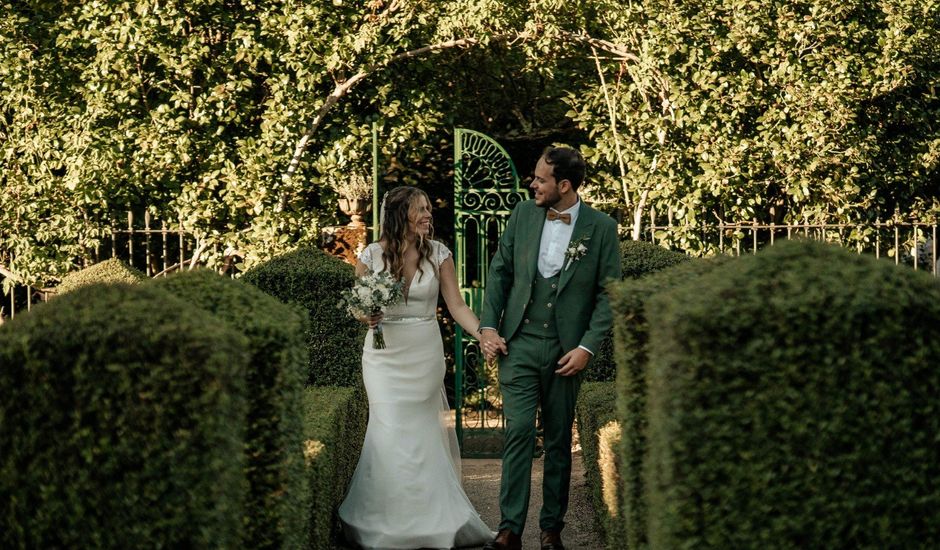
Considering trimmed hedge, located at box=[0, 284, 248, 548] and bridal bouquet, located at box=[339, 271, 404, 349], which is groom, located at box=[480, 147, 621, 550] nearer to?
bridal bouquet, located at box=[339, 271, 404, 349]

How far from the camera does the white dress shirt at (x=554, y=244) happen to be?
582cm

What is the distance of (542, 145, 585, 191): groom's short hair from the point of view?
581cm

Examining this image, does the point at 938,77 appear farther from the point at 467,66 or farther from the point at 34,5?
the point at 34,5

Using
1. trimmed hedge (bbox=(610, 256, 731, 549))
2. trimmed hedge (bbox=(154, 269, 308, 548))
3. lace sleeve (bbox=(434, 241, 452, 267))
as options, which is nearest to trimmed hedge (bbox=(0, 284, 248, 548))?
trimmed hedge (bbox=(154, 269, 308, 548))

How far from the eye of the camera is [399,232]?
631cm

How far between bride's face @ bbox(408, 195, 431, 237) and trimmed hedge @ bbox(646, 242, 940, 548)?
314 centimetres

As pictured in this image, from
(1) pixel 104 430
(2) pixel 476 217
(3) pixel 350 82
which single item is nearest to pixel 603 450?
Result: (1) pixel 104 430

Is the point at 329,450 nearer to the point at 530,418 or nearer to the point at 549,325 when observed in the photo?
the point at 530,418

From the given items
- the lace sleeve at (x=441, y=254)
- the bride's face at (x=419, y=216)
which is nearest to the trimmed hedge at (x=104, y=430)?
the bride's face at (x=419, y=216)

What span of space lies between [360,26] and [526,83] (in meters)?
2.29

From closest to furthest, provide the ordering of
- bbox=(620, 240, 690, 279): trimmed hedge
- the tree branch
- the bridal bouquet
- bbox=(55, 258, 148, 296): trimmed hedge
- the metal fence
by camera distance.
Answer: the bridal bouquet, bbox=(620, 240, 690, 279): trimmed hedge, bbox=(55, 258, 148, 296): trimmed hedge, the tree branch, the metal fence

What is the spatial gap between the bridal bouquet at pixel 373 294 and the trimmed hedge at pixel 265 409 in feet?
6.40

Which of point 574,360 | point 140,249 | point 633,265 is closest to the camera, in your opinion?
point 574,360

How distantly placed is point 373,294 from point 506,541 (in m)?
1.42
